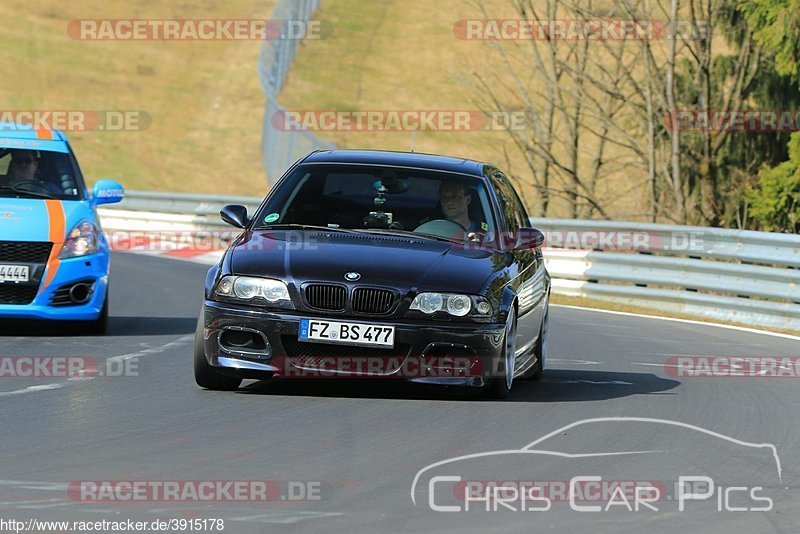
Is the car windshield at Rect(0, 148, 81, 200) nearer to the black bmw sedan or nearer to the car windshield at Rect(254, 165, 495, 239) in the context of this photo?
the car windshield at Rect(254, 165, 495, 239)

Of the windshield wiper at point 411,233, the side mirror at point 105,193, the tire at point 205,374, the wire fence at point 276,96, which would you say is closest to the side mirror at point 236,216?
the windshield wiper at point 411,233

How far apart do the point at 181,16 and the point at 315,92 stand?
1305 cm

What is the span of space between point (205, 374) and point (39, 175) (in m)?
4.80

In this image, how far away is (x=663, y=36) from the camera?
24781 millimetres

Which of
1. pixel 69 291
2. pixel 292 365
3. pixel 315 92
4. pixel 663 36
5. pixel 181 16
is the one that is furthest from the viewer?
pixel 181 16

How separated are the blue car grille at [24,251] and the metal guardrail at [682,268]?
26.4 ft

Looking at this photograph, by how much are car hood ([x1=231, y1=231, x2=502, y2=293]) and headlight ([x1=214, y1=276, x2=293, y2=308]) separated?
0.05 meters

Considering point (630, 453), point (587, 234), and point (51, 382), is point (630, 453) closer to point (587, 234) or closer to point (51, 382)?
point (51, 382)

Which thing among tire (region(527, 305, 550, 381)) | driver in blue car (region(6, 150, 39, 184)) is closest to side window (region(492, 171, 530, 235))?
tire (region(527, 305, 550, 381))

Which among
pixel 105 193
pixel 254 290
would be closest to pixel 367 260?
pixel 254 290

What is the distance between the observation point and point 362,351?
9.02 meters

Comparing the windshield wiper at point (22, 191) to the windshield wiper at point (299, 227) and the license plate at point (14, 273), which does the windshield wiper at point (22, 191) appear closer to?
the license plate at point (14, 273)

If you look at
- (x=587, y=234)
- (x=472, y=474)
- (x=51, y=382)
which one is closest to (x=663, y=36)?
(x=587, y=234)

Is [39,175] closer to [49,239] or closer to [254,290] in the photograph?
[49,239]
